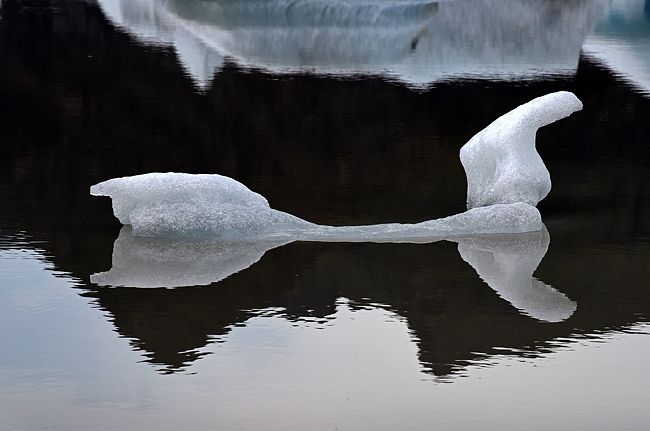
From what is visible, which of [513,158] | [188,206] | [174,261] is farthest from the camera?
[513,158]

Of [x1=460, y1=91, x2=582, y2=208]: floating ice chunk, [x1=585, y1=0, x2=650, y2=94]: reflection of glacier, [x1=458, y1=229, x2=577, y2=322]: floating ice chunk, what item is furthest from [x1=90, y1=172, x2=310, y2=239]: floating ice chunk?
[x1=585, y1=0, x2=650, y2=94]: reflection of glacier

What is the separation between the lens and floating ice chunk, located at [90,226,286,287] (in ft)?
24.5

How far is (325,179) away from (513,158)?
202 cm

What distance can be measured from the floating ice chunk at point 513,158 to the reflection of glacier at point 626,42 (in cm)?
728

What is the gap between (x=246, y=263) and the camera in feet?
25.6

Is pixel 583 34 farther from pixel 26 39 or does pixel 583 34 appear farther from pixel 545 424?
pixel 545 424

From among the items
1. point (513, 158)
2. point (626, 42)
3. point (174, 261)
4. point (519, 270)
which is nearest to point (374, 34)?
point (626, 42)

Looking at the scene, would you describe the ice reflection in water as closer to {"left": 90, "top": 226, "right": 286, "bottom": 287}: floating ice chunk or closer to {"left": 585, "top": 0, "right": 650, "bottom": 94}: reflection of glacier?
{"left": 90, "top": 226, "right": 286, "bottom": 287}: floating ice chunk

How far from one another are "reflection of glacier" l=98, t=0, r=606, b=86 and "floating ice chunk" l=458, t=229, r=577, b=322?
7664 millimetres

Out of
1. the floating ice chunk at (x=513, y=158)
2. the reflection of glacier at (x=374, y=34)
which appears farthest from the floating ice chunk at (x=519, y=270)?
the reflection of glacier at (x=374, y=34)

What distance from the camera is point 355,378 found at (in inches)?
234

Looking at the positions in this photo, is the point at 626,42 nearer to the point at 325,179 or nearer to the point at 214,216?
the point at 325,179

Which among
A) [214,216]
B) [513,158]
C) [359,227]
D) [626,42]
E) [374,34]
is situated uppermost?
[513,158]

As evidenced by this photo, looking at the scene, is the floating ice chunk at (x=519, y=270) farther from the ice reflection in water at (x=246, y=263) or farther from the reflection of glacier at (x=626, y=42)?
the reflection of glacier at (x=626, y=42)
